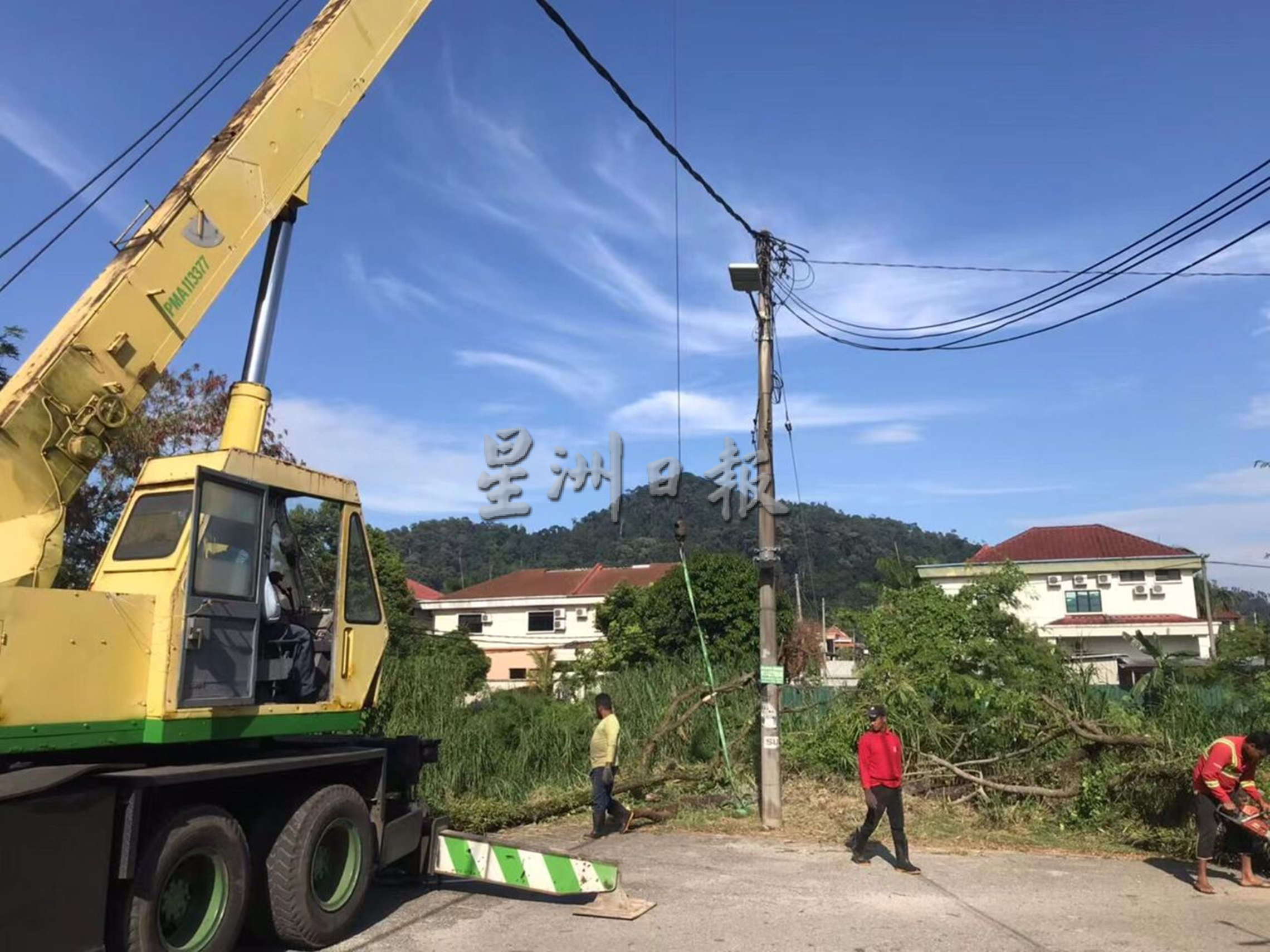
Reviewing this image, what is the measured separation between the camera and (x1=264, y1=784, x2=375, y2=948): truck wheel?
669 centimetres

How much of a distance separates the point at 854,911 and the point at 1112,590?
41946 mm

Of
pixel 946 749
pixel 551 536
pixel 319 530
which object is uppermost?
pixel 551 536

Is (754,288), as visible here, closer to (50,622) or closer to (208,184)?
(208,184)

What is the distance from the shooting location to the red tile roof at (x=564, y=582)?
53.0 m

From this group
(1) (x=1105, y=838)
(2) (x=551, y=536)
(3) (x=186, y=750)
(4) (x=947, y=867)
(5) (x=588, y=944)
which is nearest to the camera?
(3) (x=186, y=750)

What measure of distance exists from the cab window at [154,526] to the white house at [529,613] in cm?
4270

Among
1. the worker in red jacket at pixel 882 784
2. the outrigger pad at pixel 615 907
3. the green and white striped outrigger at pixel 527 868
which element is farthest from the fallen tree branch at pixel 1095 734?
the green and white striped outrigger at pixel 527 868

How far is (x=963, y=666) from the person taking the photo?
15.0 m

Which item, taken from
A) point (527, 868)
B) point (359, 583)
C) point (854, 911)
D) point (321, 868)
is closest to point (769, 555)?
point (854, 911)

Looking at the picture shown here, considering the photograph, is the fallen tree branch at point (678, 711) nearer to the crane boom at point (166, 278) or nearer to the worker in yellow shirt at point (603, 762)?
the worker in yellow shirt at point (603, 762)

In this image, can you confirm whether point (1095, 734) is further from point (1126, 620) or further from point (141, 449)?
point (1126, 620)

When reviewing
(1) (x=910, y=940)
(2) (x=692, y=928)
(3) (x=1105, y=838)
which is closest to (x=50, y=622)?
(2) (x=692, y=928)

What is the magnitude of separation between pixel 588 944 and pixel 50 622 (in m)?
4.33

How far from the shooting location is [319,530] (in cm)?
759
